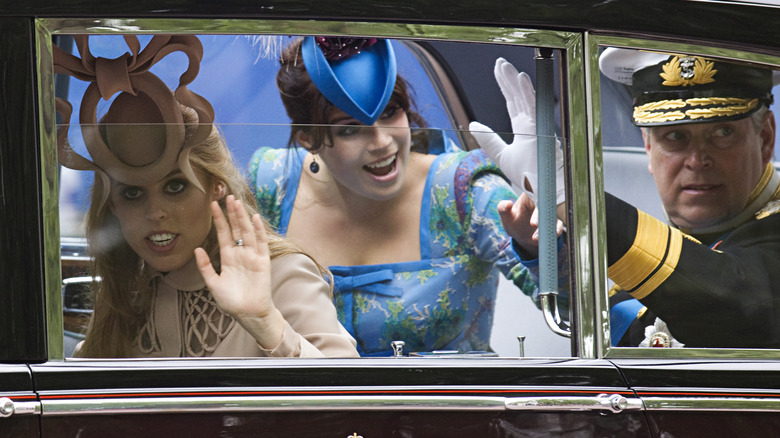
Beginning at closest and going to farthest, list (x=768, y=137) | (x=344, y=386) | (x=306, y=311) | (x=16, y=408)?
(x=16, y=408) → (x=344, y=386) → (x=306, y=311) → (x=768, y=137)

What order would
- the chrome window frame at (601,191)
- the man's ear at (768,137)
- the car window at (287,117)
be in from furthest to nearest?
the man's ear at (768,137), the chrome window frame at (601,191), the car window at (287,117)

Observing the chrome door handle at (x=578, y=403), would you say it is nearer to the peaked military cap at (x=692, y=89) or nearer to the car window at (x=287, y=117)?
the car window at (x=287, y=117)

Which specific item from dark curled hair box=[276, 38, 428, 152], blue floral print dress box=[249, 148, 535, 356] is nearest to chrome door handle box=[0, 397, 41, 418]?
blue floral print dress box=[249, 148, 535, 356]

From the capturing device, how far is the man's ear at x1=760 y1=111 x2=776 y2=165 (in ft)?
7.93

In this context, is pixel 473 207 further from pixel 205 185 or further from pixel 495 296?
pixel 205 185

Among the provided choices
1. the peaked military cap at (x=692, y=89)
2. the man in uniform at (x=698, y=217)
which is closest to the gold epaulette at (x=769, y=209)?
the man in uniform at (x=698, y=217)

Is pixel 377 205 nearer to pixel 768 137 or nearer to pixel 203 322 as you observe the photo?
pixel 203 322

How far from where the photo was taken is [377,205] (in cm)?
219

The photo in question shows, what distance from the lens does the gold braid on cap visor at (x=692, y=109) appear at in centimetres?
236

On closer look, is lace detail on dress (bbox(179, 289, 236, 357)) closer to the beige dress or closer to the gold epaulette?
the beige dress

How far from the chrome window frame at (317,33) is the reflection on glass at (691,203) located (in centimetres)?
12

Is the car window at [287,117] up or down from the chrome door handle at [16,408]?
up

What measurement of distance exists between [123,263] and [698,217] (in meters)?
1.52

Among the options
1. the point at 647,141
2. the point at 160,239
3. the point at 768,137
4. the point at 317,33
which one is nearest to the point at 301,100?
the point at 317,33
